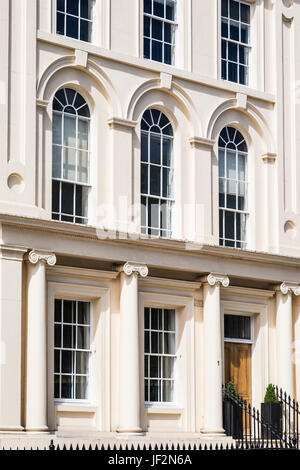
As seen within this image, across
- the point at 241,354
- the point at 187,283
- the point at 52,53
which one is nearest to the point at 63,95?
the point at 52,53

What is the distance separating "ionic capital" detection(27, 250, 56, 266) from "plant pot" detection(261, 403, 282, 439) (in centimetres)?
715

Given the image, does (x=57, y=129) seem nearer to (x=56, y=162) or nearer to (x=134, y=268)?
(x=56, y=162)

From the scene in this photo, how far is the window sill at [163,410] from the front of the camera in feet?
87.7

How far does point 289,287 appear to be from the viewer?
29906 mm

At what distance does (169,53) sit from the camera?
94.0 feet

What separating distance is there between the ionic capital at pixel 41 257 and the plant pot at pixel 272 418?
281 inches

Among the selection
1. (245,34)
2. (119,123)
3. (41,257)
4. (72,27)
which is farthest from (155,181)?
(245,34)

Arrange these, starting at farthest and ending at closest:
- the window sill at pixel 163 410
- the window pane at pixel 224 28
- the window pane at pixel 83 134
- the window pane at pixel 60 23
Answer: the window pane at pixel 224 28
the window sill at pixel 163 410
the window pane at pixel 83 134
the window pane at pixel 60 23

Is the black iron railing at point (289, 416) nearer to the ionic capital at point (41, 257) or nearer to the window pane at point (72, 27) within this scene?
the ionic capital at point (41, 257)

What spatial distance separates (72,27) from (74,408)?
905 cm

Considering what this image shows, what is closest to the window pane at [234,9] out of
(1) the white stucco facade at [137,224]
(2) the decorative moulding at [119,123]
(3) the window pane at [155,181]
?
(1) the white stucco facade at [137,224]

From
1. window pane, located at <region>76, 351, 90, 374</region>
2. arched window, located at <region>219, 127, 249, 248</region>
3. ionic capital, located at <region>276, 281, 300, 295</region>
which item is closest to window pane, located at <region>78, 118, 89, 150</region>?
arched window, located at <region>219, 127, 249, 248</region>

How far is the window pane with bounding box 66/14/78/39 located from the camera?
26594 mm

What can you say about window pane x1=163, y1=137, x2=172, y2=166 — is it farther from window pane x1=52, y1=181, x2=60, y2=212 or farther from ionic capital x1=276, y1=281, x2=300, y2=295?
ionic capital x1=276, y1=281, x2=300, y2=295
